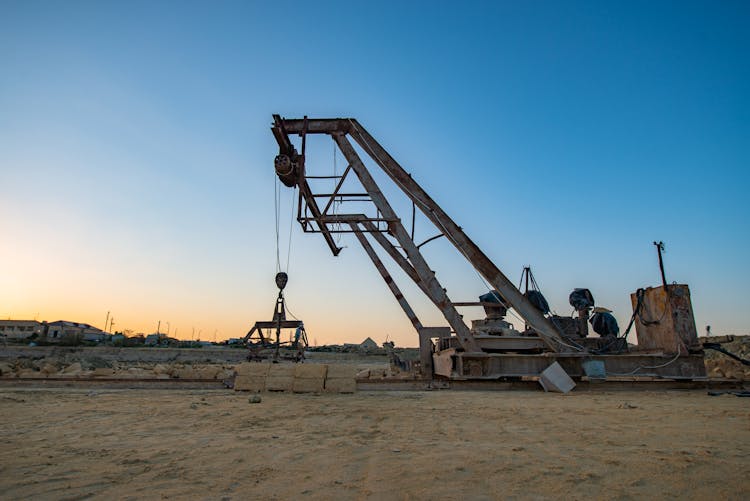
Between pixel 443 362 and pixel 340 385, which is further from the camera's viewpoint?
pixel 443 362

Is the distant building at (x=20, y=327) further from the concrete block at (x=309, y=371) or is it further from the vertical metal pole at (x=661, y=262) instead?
the vertical metal pole at (x=661, y=262)

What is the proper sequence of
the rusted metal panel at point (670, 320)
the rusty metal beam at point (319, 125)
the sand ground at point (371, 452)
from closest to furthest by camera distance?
the sand ground at point (371, 452) → the rusted metal panel at point (670, 320) → the rusty metal beam at point (319, 125)

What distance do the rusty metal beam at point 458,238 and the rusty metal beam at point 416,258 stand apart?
1.74 ft

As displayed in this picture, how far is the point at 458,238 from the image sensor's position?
10.1 m

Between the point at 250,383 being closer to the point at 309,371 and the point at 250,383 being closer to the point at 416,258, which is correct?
the point at 309,371

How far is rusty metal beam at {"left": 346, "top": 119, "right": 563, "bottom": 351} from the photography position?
9906mm

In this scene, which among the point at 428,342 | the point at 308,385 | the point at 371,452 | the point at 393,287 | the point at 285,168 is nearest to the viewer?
the point at 371,452

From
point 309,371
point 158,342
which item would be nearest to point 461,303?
point 309,371

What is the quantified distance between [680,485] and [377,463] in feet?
6.59

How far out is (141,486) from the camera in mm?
2576

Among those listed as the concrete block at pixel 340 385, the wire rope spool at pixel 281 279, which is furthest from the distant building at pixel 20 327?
the concrete block at pixel 340 385

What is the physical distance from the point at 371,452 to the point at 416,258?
21.4 feet

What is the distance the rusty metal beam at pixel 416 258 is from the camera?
9.58 m

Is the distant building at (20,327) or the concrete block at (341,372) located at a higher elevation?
the distant building at (20,327)
